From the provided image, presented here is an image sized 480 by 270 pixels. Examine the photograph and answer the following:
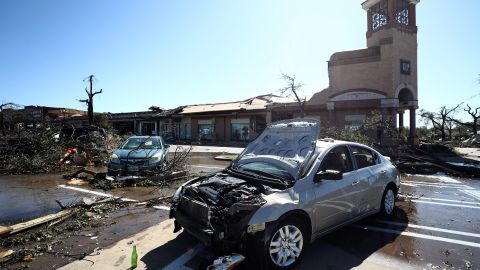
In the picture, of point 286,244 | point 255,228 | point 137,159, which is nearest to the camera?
point 255,228

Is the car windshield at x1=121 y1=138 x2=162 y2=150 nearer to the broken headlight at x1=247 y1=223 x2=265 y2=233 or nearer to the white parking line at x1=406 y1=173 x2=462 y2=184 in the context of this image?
the broken headlight at x1=247 y1=223 x2=265 y2=233

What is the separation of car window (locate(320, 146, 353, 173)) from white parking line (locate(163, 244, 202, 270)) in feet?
7.31

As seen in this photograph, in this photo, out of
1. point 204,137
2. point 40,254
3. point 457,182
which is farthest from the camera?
point 204,137

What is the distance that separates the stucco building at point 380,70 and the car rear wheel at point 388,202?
19.0 metres

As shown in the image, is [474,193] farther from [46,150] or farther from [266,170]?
[46,150]

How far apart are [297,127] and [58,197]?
6.61 meters

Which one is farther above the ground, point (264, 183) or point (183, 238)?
point (264, 183)

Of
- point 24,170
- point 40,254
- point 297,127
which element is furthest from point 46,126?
point 297,127

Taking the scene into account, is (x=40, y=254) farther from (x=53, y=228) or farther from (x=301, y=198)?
(x=301, y=198)

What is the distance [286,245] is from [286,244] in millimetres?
13

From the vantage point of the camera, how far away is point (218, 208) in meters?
4.12

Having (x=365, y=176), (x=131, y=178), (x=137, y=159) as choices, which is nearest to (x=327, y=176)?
(x=365, y=176)

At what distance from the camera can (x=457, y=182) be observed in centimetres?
1083

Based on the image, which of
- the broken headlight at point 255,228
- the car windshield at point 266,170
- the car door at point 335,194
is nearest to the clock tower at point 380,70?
the car door at point 335,194
